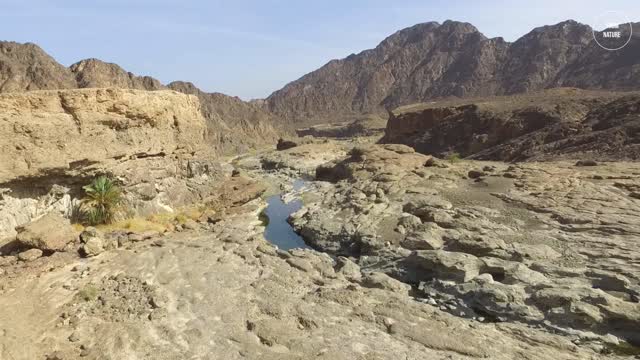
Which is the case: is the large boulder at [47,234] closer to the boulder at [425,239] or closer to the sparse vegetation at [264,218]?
the sparse vegetation at [264,218]

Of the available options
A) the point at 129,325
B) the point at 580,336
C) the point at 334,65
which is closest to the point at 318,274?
the point at 129,325

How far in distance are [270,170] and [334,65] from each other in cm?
15507

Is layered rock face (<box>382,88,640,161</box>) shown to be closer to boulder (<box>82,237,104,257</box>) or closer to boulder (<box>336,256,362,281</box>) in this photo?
boulder (<box>336,256,362,281</box>)

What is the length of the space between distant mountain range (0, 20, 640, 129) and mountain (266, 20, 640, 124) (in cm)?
29

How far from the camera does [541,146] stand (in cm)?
4303

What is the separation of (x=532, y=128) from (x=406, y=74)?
410 ft

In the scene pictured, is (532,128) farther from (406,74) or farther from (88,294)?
(406,74)

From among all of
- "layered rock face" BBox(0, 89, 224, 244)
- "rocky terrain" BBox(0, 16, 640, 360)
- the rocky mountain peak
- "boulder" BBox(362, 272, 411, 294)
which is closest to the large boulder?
"rocky terrain" BBox(0, 16, 640, 360)

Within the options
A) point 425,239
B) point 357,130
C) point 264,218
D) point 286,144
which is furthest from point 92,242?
point 357,130

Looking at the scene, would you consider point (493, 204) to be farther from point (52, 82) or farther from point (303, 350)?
point (52, 82)

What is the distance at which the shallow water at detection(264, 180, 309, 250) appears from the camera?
22.1m

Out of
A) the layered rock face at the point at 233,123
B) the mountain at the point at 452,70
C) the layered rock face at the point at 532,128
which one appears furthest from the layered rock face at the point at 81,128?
the mountain at the point at 452,70

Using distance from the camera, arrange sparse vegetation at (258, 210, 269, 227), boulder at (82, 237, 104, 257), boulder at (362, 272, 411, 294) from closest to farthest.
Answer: boulder at (362, 272, 411, 294) → boulder at (82, 237, 104, 257) → sparse vegetation at (258, 210, 269, 227)

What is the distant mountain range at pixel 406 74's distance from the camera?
228 ft
